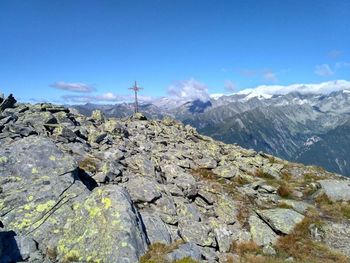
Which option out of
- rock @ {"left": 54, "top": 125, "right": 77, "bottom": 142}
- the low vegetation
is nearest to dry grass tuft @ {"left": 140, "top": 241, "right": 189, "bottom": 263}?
the low vegetation

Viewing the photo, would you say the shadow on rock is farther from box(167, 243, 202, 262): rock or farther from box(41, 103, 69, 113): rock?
box(41, 103, 69, 113): rock

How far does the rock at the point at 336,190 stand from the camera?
126ft

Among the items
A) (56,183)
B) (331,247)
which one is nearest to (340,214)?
(331,247)

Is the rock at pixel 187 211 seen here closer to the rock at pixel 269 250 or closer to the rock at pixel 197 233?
the rock at pixel 197 233

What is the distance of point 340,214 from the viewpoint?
1334 inches

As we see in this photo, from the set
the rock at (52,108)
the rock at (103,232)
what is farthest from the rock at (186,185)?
the rock at (52,108)

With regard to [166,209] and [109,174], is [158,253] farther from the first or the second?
[109,174]

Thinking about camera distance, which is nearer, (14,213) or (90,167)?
(14,213)

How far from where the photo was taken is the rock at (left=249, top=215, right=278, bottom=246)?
2806 cm

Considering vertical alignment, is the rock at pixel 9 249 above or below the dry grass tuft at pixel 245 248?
above

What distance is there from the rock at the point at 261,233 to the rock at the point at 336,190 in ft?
40.3

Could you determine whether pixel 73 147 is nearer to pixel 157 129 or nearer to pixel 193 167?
pixel 193 167

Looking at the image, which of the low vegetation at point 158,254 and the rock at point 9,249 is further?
the low vegetation at point 158,254

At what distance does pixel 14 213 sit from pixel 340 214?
28.3 m
